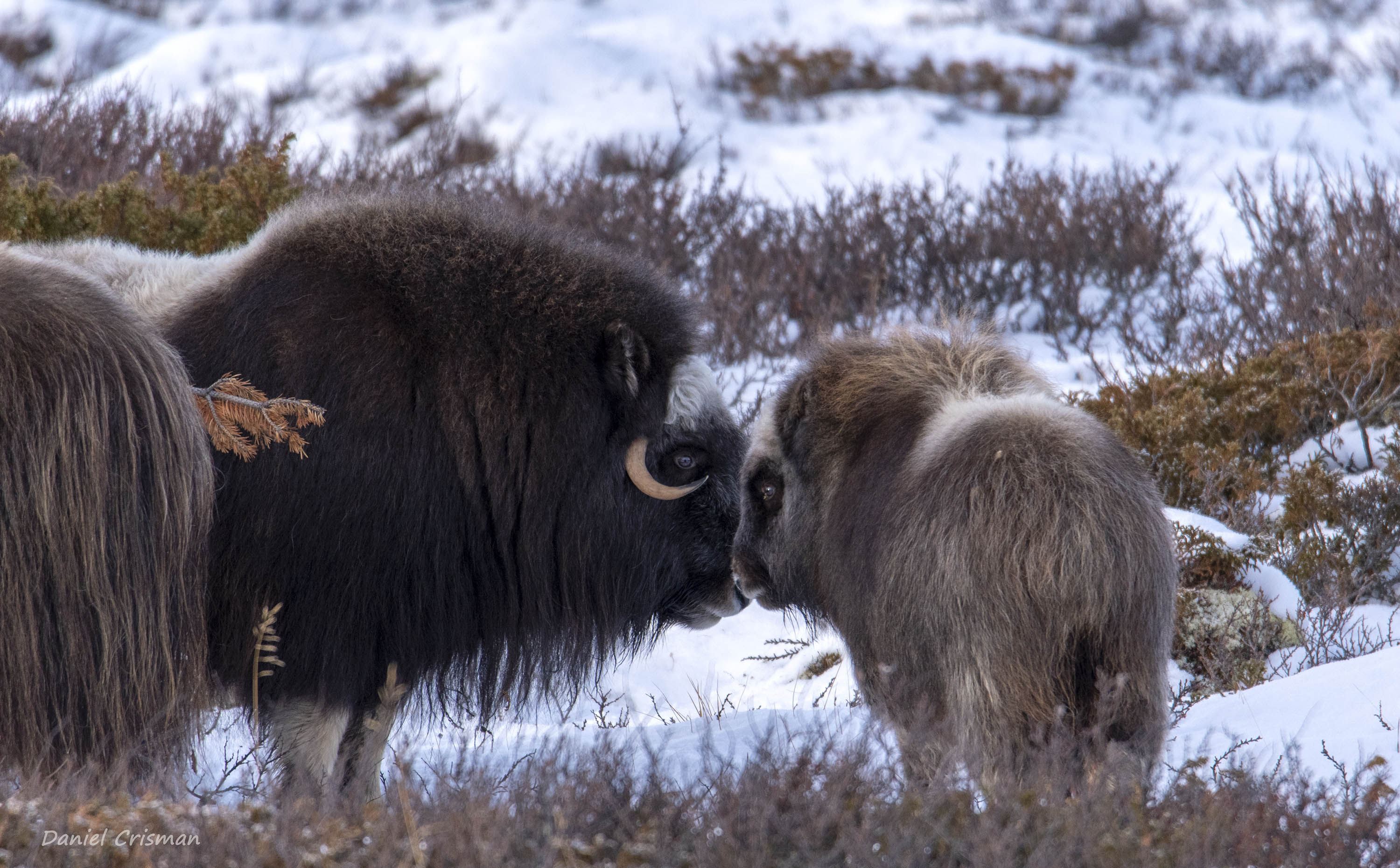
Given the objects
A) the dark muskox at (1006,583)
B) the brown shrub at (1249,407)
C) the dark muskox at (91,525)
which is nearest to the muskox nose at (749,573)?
the dark muskox at (1006,583)

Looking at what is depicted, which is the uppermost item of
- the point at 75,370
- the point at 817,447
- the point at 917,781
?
the point at 75,370

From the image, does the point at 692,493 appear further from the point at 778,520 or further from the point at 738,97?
the point at 738,97

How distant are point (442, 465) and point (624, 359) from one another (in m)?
0.44

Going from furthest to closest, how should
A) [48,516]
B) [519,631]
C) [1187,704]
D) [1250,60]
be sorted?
[1250,60] < [1187,704] < [519,631] < [48,516]

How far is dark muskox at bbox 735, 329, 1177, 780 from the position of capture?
213 cm

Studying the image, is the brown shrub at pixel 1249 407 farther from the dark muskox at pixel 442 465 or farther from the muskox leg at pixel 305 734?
the muskox leg at pixel 305 734


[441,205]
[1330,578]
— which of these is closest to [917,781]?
[441,205]

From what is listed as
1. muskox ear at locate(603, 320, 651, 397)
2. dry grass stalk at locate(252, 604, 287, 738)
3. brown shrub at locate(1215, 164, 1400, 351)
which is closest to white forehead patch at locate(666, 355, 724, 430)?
muskox ear at locate(603, 320, 651, 397)

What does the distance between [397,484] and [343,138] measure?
28.0 feet

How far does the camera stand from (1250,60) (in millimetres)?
13891

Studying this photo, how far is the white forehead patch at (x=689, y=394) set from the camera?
2875 mm

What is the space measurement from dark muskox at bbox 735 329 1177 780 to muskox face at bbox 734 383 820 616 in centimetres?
32

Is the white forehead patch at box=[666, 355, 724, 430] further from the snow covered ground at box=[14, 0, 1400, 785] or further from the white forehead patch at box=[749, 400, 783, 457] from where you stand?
the snow covered ground at box=[14, 0, 1400, 785]

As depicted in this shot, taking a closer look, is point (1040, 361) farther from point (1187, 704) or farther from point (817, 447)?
point (817, 447)
